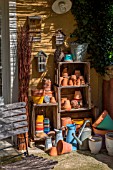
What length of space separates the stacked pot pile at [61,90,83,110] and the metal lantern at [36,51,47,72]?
0.60 m

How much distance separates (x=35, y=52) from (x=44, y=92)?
2.11 ft

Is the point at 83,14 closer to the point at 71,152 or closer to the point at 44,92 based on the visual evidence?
the point at 44,92

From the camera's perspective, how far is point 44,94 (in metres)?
5.07

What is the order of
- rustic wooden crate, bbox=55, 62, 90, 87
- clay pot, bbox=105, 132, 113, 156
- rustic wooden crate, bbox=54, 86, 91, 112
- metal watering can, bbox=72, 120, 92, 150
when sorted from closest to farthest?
clay pot, bbox=105, 132, 113, 156 < metal watering can, bbox=72, 120, 92, 150 < rustic wooden crate, bbox=55, 62, 90, 87 < rustic wooden crate, bbox=54, 86, 91, 112

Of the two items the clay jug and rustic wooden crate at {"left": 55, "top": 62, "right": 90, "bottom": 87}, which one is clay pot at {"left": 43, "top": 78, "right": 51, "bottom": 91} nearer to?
rustic wooden crate at {"left": 55, "top": 62, "right": 90, "bottom": 87}

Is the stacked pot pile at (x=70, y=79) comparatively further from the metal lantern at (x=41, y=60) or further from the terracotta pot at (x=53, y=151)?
the terracotta pot at (x=53, y=151)

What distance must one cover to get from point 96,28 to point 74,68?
74 cm

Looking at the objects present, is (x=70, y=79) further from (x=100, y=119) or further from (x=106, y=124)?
(x=106, y=124)

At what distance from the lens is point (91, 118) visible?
5320 mm

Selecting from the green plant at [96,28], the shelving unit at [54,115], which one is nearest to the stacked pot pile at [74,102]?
the shelving unit at [54,115]

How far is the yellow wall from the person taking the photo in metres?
4.96

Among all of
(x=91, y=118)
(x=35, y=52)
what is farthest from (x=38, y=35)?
(x=91, y=118)

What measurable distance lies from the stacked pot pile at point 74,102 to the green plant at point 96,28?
0.56 metres

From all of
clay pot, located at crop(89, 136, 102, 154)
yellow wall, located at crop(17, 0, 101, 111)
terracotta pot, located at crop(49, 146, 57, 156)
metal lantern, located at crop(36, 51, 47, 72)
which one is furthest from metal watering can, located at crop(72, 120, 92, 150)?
metal lantern, located at crop(36, 51, 47, 72)
